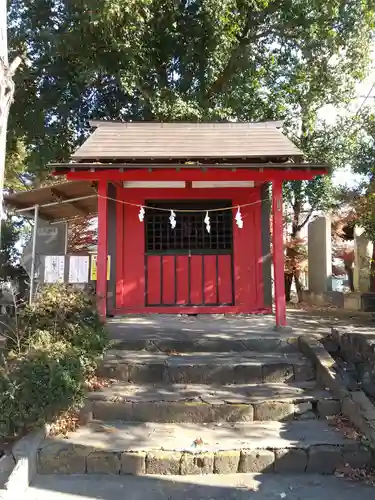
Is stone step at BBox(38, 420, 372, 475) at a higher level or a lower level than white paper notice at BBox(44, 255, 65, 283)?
lower

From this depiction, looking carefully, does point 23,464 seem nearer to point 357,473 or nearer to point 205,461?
point 205,461

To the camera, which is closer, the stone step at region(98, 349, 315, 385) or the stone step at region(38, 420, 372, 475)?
the stone step at region(38, 420, 372, 475)

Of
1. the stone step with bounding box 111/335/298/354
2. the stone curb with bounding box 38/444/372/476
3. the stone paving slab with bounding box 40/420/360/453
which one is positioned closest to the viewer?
the stone curb with bounding box 38/444/372/476

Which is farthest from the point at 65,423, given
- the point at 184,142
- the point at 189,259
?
the point at 184,142

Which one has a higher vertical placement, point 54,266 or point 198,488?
point 54,266

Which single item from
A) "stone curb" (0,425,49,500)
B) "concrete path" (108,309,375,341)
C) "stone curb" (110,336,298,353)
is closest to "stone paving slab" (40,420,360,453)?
"stone curb" (0,425,49,500)

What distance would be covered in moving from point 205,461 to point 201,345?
2.56 meters

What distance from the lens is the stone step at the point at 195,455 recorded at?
14.4 feet

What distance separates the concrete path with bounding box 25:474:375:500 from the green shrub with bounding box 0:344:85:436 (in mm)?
574

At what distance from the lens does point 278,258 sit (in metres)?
8.18

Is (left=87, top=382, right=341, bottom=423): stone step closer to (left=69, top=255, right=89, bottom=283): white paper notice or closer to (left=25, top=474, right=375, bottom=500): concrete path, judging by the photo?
(left=25, top=474, right=375, bottom=500): concrete path

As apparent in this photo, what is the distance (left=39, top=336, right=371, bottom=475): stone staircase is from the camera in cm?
442

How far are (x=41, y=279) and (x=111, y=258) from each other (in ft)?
6.28

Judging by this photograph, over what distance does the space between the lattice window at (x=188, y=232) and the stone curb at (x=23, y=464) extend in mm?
5581
